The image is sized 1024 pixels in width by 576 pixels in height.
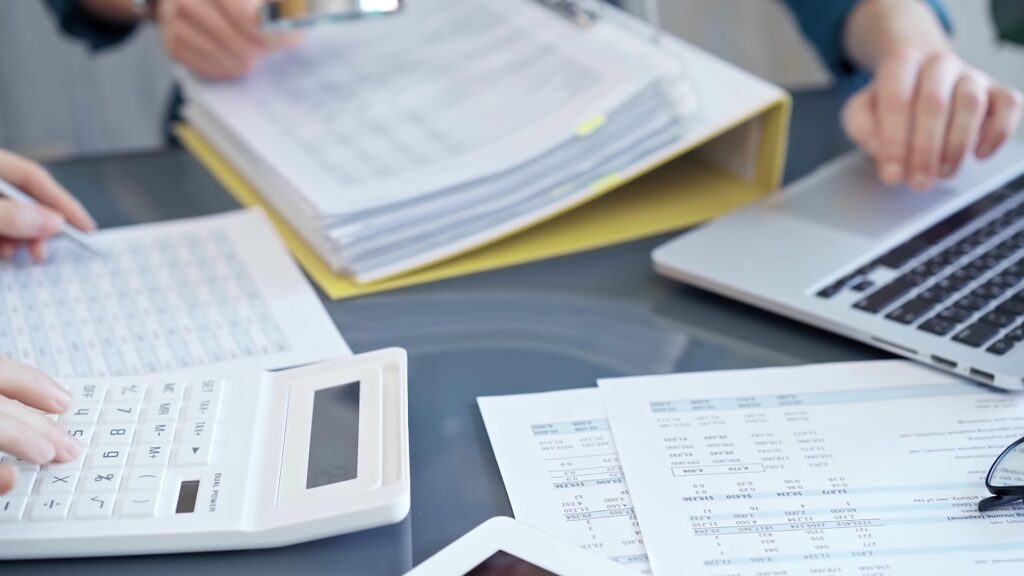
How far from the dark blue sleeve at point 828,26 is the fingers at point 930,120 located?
0.88 feet

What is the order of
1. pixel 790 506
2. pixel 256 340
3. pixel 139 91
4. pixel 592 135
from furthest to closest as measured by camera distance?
pixel 139 91 → pixel 592 135 → pixel 256 340 → pixel 790 506

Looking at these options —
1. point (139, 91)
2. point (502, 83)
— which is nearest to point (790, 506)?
point (502, 83)

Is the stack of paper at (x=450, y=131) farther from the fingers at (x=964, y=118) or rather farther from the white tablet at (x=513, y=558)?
the white tablet at (x=513, y=558)

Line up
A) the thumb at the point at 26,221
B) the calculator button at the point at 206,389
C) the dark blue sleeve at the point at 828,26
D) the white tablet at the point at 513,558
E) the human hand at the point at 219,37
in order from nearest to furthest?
the white tablet at the point at 513,558 < the calculator button at the point at 206,389 < the thumb at the point at 26,221 < the human hand at the point at 219,37 < the dark blue sleeve at the point at 828,26

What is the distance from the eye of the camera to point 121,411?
516 mm

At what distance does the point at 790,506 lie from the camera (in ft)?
1.59

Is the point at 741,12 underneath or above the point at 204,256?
underneath

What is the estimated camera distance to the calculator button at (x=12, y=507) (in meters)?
0.45

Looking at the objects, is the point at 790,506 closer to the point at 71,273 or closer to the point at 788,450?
the point at 788,450

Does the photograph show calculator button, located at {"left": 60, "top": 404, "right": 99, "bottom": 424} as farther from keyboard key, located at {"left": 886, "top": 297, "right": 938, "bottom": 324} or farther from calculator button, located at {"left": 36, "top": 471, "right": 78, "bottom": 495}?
keyboard key, located at {"left": 886, "top": 297, "right": 938, "bottom": 324}

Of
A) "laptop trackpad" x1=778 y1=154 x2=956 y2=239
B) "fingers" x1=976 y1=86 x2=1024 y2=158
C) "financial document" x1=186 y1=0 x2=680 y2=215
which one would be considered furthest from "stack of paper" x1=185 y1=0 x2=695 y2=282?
"fingers" x1=976 y1=86 x2=1024 y2=158

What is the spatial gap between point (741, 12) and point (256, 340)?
148cm

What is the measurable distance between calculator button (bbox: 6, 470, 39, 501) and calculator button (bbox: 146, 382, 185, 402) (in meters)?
0.07

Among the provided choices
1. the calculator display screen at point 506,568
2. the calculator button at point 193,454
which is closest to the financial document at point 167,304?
the calculator button at point 193,454
